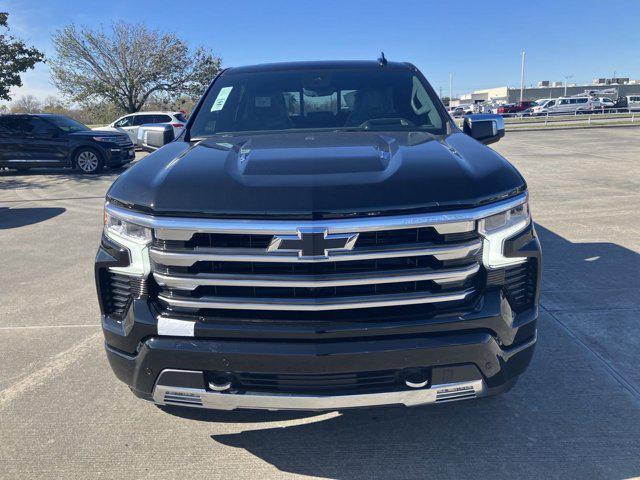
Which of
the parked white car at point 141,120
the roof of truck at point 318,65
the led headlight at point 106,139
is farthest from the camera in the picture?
the parked white car at point 141,120

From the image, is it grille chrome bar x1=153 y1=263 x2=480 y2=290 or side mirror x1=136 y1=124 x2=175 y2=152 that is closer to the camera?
grille chrome bar x1=153 y1=263 x2=480 y2=290

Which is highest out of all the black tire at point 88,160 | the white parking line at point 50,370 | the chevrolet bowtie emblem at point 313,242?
the chevrolet bowtie emblem at point 313,242

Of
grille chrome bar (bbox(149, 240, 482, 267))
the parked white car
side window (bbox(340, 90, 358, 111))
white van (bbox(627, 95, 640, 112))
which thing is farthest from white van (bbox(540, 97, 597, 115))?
grille chrome bar (bbox(149, 240, 482, 267))

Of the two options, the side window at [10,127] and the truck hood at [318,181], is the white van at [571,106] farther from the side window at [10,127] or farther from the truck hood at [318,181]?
the truck hood at [318,181]

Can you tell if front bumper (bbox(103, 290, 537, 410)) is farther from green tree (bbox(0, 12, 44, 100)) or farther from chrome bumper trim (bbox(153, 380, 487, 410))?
green tree (bbox(0, 12, 44, 100))

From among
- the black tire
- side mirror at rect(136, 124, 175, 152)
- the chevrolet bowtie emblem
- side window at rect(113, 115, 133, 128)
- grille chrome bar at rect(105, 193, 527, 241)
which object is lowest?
the black tire

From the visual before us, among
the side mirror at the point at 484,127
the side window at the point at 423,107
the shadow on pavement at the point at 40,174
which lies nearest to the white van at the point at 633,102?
the shadow on pavement at the point at 40,174

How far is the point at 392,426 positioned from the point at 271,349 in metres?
1.08

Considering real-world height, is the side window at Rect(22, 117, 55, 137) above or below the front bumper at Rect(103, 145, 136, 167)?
above

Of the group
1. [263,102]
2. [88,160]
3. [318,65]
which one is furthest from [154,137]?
[88,160]

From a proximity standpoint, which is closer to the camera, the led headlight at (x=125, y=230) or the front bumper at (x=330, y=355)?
the front bumper at (x=330, y=355)

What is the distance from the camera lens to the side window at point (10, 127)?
47.9 feet

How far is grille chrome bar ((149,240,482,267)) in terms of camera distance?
6.87 feet

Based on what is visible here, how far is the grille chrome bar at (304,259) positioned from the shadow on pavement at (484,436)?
102 centimetres
